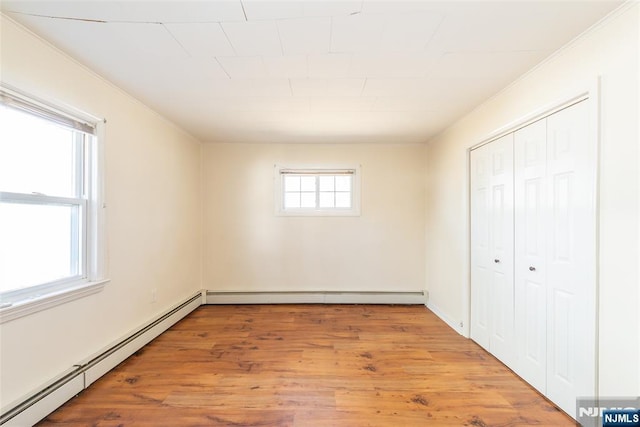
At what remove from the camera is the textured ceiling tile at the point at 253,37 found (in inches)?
64.1

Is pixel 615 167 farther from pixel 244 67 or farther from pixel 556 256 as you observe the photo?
pixel 244 67

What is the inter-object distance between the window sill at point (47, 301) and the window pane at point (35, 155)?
0.65m

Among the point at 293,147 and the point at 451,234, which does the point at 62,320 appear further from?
the point at 451,234

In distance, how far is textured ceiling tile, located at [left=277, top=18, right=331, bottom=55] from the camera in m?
1.60

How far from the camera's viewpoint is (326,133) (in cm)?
376

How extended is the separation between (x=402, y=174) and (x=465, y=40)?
8.53 ft

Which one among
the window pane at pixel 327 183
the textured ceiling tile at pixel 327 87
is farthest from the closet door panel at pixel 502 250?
the window pane at pixel 327 183

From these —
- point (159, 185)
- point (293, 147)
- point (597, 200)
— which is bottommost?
point (597, 200)

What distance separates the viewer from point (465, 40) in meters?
1.76

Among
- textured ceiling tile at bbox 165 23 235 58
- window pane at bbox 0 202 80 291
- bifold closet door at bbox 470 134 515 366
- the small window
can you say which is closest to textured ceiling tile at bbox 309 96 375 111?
textured ceiling tile at bbox 165 23 235 58

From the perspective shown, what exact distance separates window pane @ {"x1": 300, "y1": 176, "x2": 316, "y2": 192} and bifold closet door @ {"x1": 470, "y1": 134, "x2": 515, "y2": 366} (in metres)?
2.13

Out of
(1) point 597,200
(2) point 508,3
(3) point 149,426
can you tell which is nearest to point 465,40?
(2) point 508,3

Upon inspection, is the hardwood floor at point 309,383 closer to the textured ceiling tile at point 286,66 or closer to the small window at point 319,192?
the small window at point 319,192

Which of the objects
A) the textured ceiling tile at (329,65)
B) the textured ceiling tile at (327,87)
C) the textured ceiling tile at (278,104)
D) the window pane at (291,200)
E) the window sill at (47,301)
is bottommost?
the window sill at (47,301)
